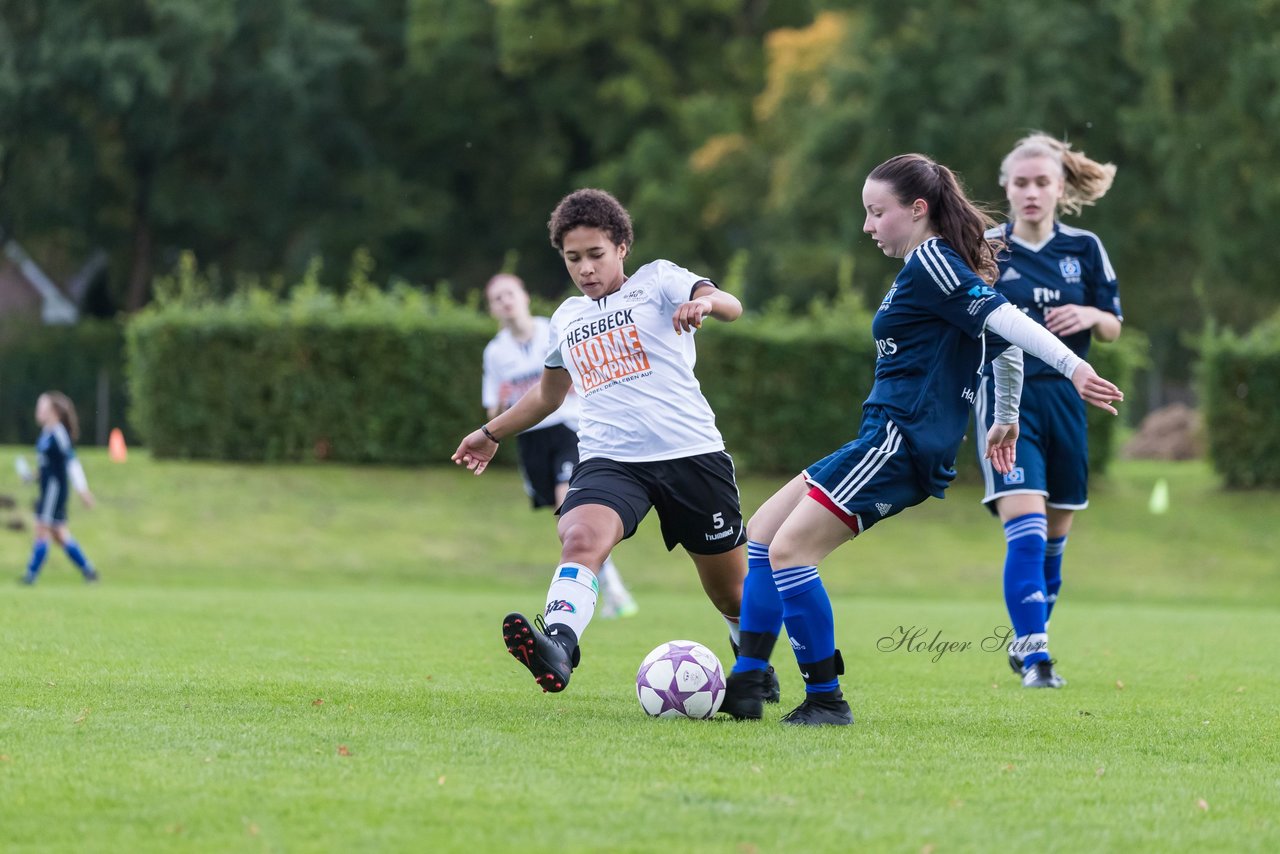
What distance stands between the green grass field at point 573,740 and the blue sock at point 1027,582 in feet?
0.89

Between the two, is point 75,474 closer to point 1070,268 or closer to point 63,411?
point 63,411

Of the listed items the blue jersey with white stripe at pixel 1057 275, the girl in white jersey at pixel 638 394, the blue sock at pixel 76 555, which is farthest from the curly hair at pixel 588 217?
the blue sock at pixel 76 555

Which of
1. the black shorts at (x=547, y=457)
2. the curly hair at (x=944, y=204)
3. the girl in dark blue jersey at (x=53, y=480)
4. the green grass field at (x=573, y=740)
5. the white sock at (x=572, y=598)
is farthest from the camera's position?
the girl in dark blue jersey at (x=53, y=480)

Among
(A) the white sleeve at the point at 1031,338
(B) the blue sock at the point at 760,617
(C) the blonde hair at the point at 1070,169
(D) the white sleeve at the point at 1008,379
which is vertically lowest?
(B) the blue sock at the point at 760,617

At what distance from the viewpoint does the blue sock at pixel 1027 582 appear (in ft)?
26.6

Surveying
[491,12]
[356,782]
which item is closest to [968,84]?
[491,12]

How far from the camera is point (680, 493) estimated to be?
6.81 m

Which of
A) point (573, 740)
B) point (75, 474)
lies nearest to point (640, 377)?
point (573, 740)

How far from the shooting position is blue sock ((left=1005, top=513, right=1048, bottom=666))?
810 centimetres

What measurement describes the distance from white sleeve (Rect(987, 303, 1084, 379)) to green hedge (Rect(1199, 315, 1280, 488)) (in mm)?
18205

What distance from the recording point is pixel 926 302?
6148 millimetres

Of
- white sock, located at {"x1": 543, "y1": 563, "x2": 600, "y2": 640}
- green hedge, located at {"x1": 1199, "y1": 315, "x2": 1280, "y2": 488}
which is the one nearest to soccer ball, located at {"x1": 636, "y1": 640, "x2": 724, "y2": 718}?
white sock, located at {"x1": 543, "y1": 563, "x2": 600, "y2": 640}

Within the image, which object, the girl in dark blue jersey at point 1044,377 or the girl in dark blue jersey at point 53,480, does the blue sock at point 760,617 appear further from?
the girl in dark blue jersey at point 53,480

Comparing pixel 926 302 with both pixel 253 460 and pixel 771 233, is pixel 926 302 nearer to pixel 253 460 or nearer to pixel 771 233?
pixel 253 460
